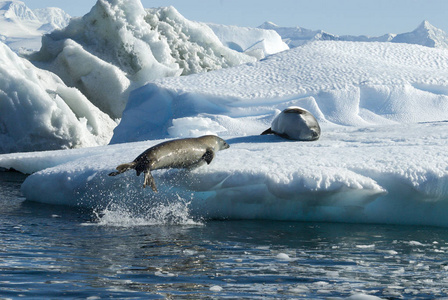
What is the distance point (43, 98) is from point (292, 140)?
6.65m

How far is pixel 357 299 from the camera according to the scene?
2.97 metres

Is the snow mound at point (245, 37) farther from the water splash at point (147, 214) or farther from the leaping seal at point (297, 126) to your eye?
the water splash at point (147, 214)

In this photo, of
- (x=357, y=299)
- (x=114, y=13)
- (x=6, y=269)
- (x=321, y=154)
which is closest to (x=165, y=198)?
(x=321, y=154)

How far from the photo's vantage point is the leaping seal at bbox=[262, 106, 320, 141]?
714 centimetres

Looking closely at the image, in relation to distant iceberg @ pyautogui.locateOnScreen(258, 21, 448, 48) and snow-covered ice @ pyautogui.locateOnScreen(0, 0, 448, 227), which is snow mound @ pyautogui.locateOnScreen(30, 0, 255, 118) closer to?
snow-covered ice @ pyautogui.locateOnScreen(0, 0, 448, 227)

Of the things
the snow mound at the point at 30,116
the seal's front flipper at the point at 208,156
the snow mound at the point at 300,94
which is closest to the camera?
the seal's front flipper at the point at 208,156

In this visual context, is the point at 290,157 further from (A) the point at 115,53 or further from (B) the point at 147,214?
(A) the point at 115,53

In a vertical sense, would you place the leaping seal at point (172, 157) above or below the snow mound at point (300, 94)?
below

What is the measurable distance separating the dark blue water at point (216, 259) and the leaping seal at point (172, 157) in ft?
1.55

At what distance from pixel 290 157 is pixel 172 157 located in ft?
3.89

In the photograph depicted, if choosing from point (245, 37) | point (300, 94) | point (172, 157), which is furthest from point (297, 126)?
point (245, 37)

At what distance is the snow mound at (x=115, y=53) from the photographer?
1584 centimetres

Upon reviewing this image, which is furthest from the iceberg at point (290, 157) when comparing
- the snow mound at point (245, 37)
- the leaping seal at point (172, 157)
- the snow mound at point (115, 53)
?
the snow mound at point (245, 37)

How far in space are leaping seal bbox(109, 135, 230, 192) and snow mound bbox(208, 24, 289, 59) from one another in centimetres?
2178
